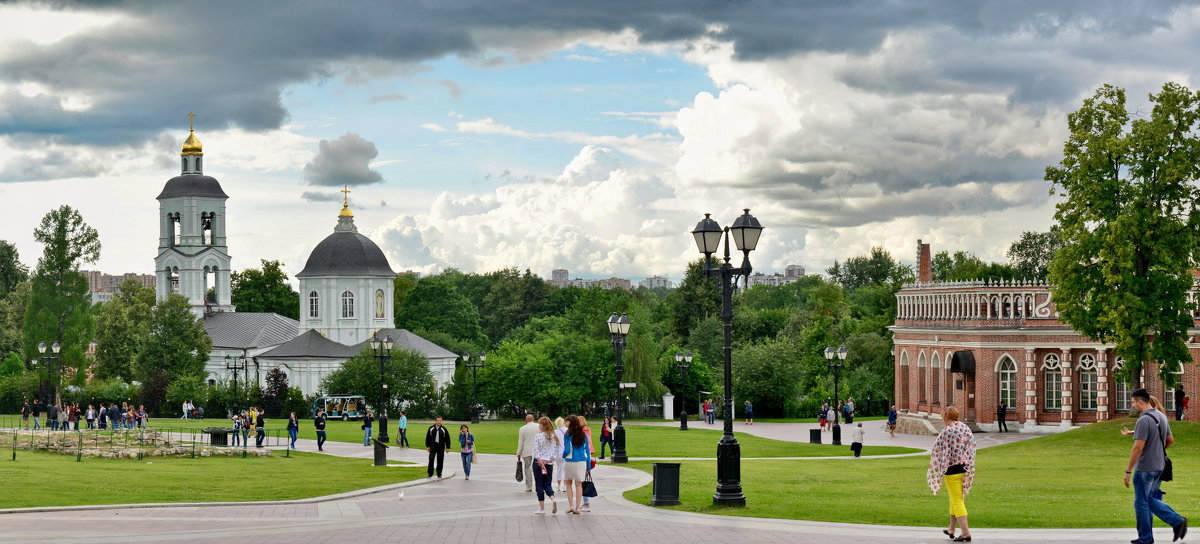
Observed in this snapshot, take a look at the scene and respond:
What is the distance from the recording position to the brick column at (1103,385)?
4994cm

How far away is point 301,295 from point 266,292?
26.9m

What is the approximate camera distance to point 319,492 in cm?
2681

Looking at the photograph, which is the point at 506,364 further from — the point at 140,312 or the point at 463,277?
the point at 463,277

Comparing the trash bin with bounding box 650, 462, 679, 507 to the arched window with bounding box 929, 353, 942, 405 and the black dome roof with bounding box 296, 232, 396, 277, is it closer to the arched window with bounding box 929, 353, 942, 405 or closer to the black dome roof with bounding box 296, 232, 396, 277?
the arched window with bounding box 929, 353, 942, 405

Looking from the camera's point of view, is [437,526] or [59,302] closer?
[437,526]

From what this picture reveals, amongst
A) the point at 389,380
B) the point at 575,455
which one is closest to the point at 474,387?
the point at 389,380

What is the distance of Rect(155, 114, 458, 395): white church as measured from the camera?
9181cm

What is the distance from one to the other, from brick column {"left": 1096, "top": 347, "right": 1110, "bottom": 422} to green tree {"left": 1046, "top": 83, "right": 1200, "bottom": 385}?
586 centimetres

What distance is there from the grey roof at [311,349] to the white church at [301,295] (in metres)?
0.07

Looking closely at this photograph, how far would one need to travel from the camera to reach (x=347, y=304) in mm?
96562

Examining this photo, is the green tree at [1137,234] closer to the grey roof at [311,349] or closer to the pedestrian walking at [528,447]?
the pedestrian walking at [528,447]

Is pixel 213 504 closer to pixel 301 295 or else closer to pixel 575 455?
A: pixel 575 455

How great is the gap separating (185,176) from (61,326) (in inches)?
952

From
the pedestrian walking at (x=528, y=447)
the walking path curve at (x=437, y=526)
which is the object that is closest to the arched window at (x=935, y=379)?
the walking path curve at (x=437, y=526)
